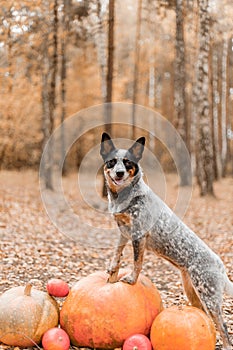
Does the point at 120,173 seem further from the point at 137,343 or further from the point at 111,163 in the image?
the point at 137,343

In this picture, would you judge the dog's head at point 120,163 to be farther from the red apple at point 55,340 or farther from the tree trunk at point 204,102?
the tree trunk at point 204,102

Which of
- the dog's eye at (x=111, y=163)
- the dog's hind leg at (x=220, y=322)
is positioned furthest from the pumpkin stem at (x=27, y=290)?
the dog's hind leg at (x=220, y=322)

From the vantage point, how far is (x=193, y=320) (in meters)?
4.41

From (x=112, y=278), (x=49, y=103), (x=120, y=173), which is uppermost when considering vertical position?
(x=49, y=103)

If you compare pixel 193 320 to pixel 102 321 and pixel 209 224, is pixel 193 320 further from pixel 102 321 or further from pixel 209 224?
pixel 209 224

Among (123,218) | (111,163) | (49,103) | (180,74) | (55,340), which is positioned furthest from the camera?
(180,74)

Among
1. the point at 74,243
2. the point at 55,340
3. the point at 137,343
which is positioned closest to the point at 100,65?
the point at 74,243

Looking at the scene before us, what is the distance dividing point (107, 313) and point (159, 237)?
0.92m

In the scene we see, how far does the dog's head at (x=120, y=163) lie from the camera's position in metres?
4.39

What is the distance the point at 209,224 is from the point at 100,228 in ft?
10.3

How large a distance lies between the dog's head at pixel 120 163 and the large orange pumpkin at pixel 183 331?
135 centimetres

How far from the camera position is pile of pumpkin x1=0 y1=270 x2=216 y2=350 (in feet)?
14.6

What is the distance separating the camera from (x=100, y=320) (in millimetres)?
4613

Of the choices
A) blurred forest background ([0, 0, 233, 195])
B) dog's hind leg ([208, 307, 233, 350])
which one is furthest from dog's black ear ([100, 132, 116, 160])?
blurred forest background ([0, 0, 233, 195])
